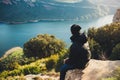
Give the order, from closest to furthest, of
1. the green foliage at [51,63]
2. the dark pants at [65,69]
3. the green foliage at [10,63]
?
the dark pants at [65,69]
the green foliage at [51,63]
the green foliage at [10,63]

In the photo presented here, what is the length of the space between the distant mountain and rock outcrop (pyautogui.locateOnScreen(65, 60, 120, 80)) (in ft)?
539

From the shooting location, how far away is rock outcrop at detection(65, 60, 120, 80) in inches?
378

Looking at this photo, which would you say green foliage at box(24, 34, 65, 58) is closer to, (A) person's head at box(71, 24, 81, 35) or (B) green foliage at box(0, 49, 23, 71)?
(B) green foliage at box(0, 49, 23, 71)

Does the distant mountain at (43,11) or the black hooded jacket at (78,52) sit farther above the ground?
the distant mountain at (43,11)

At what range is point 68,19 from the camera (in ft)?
584

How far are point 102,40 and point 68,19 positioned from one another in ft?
513

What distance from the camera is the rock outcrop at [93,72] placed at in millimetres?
9602

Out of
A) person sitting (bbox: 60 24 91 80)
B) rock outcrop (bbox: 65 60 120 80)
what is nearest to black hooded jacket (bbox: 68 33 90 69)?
person sitting (bbox: 60 24 91 80)

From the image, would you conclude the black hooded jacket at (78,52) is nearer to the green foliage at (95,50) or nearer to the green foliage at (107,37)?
the green foliage at (95,50)

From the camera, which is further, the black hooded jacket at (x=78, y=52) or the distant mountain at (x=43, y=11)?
the distant mountain at (x=43, y=11)

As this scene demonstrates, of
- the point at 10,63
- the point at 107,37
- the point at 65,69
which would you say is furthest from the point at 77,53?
the point at 10,63

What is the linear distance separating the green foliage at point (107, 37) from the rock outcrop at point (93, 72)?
30.0 ft

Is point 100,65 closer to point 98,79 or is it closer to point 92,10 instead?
point 98,79

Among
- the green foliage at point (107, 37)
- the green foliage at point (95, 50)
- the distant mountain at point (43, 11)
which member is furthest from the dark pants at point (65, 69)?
the distant mountain at point (43, 11)
